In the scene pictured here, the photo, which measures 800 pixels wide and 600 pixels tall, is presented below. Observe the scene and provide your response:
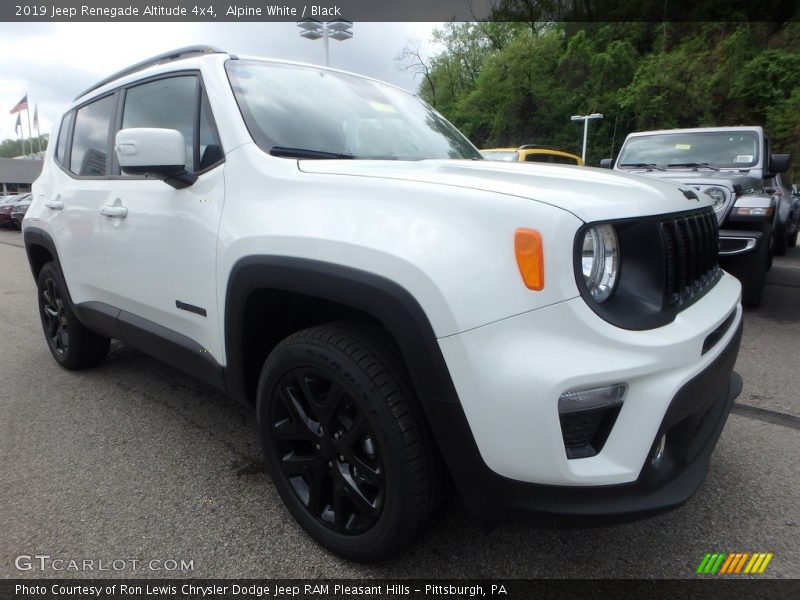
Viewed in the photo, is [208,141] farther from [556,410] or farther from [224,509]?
[556,410]

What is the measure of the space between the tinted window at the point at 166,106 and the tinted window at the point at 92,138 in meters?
0.25

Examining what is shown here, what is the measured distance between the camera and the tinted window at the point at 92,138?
3104mm

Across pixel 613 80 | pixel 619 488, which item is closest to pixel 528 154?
pixel 619 488

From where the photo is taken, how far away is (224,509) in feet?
7.32

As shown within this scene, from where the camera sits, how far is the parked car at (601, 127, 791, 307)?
5.04 meters

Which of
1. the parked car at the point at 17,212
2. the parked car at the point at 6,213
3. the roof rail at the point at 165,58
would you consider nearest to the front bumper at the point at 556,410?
the roof rail at the point at 165,58

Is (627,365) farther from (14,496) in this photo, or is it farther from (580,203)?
(14,496)

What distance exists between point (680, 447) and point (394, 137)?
178cm

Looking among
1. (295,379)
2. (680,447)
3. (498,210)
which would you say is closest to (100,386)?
(295,379)

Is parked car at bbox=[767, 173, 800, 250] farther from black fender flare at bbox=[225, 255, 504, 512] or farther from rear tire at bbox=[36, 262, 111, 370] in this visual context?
rear tire at bbox=[36, 262, 111, 370]

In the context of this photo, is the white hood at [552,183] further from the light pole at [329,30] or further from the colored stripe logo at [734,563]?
the light pole at [329,30]

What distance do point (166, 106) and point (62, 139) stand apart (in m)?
1.60

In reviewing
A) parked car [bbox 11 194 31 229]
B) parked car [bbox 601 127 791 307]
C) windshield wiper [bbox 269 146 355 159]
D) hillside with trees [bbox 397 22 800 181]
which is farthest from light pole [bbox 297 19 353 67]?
hillside with trees [bbox 397 22 800 181]

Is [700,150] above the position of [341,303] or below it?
above
